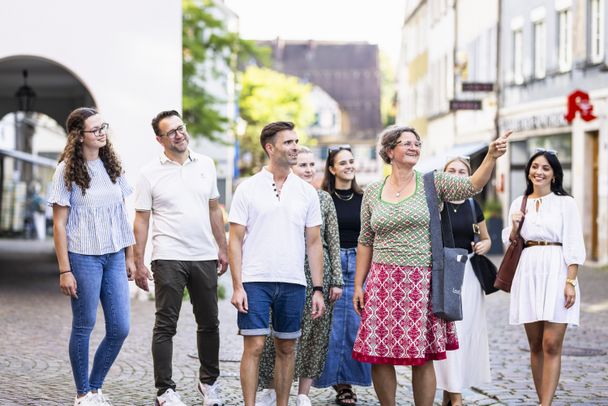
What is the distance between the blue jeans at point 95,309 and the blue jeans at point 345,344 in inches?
60.0

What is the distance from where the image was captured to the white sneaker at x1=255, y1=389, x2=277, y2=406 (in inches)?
321

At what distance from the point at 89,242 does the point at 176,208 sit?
67 cm

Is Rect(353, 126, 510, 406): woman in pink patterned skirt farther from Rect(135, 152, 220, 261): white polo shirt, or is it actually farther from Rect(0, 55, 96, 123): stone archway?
Rect(0, 55, 96, 123): stone archway

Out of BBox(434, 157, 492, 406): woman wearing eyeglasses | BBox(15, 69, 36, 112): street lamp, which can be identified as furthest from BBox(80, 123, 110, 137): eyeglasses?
BBox(15, 69, 36, 112): street lamp

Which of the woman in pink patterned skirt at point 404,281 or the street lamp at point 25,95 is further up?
the street lamp at point 25,95

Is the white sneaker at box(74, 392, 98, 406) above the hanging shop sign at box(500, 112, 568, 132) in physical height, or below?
below

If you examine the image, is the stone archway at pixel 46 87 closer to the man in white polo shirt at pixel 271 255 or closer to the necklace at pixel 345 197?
the necklace at pixel 345 197

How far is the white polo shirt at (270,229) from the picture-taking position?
7180 mm

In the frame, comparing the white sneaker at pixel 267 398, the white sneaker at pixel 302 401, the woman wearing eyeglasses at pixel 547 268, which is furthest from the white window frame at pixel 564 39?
the white sneaker at pixel 302 401

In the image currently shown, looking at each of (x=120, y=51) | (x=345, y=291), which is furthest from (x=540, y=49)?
(x=345, y=291)

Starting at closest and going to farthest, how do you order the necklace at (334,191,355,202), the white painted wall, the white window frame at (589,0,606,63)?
the necklace at (334,191,355,202), the white painted wall, the white window frame at (589,0,606,63)

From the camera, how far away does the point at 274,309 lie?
730 cm

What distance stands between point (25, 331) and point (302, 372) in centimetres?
525

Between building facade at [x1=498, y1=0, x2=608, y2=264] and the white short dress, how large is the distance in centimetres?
1639
